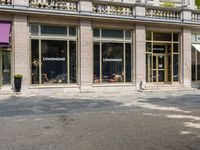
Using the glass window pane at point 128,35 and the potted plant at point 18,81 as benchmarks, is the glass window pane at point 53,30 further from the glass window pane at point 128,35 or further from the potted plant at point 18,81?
the glass window pane at point 128,35

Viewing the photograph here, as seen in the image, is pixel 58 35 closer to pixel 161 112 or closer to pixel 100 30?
pixel 100 30

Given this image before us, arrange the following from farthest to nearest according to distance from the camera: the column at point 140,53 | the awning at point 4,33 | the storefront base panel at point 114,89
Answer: the column at point 140,53
the storefront base panel at point 114,89
the awning at point 4,33

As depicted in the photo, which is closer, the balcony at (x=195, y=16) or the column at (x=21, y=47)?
the column at (x=21, y=47)

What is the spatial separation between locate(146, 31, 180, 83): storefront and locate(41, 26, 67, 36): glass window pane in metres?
6.61

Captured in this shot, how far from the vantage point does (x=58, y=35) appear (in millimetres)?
20750

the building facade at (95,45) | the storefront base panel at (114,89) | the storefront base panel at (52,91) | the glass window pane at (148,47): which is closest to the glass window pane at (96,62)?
the building facade at (95,45)

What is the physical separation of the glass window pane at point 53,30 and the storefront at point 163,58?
6607 millimetres

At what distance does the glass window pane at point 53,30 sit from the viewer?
2034cm

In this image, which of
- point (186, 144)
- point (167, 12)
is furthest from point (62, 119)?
point (167, 12)

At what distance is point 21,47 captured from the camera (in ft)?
64.2

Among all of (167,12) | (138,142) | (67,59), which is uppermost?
(167,12)

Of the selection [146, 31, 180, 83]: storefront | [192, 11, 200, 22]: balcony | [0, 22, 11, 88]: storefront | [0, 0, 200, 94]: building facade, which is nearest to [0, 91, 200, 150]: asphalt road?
[0, 22, 11, 88]: storefront

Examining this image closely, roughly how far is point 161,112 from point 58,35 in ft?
33.9

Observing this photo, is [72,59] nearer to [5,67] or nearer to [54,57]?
[54,57]
